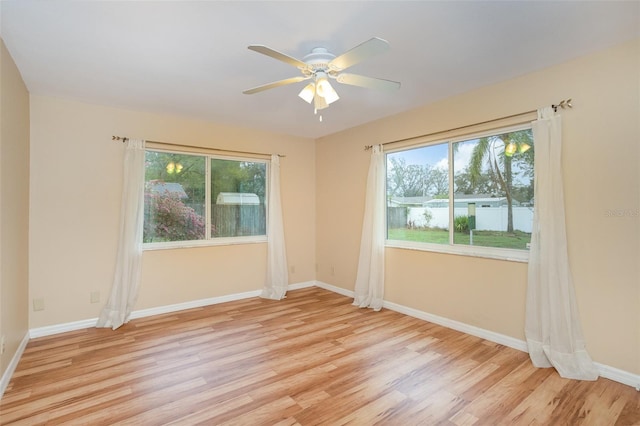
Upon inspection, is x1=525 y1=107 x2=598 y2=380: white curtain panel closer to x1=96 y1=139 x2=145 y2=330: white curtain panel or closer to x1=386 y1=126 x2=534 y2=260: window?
x1=386 y1=126 x2=534 y2=260: window

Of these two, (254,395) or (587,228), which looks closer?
(254,395)

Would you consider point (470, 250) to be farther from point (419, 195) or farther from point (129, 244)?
point (129, 244)

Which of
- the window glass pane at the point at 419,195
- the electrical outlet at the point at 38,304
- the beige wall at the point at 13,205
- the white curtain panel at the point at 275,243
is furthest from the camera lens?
the white curtain panel at the point at 275,243

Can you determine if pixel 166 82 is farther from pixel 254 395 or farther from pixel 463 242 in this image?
pixel 463 242

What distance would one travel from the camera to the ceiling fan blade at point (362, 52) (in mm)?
1732

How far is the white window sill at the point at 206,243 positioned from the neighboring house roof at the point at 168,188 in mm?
633

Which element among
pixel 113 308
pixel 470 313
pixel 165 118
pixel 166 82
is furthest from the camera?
pixel 165 118

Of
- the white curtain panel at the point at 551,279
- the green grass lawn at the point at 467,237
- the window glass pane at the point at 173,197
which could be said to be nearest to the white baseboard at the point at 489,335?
the white curtain panel at the point at 551,279

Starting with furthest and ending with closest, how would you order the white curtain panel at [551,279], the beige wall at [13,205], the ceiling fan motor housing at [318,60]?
the white curtain panel at [551,279], the beige wall at [13,205], the ceiling fan motor housing at [318,60]

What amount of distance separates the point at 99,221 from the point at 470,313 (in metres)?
4.24

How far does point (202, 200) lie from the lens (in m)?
4.38

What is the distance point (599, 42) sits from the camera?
2.33m

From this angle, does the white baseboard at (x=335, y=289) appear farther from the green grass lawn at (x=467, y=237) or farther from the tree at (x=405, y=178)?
the tree at (x=405, y=178)

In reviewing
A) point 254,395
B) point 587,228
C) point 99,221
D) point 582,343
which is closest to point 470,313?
point 582,343
